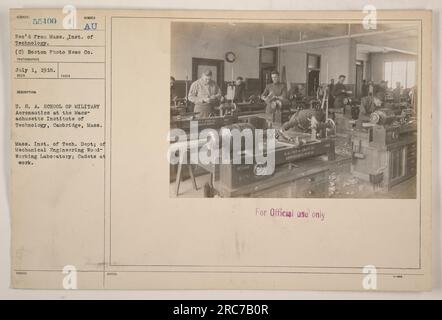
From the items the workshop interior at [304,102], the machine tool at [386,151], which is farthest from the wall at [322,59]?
the machine tool at [386,151]

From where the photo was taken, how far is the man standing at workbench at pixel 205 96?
1144 mm

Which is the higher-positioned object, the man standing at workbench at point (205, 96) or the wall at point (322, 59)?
the wall at point (322, 59)

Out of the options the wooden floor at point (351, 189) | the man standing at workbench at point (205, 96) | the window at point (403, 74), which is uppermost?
the window at point (403, 74)

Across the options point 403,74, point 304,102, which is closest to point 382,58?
point 403,74

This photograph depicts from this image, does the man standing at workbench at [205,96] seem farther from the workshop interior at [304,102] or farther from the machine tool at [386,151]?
the machine tool at [386,151]

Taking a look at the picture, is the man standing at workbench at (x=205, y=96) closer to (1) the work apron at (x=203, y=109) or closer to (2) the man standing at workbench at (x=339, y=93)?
(1) the work apron at (x=203, y=109)

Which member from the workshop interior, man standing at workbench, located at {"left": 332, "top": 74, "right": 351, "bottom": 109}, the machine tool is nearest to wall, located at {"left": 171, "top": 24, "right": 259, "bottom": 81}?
the workshop interior

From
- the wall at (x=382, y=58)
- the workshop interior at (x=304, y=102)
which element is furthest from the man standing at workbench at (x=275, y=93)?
the wall at (x=382, y=58)

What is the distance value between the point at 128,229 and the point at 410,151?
76 centimetres

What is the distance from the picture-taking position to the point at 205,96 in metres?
1.15

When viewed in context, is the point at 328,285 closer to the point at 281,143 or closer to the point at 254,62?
the point at 281,143

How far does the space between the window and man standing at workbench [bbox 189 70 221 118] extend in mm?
442

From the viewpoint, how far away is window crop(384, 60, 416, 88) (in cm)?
115

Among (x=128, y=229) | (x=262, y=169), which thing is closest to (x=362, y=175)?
(x=262, y=169)
